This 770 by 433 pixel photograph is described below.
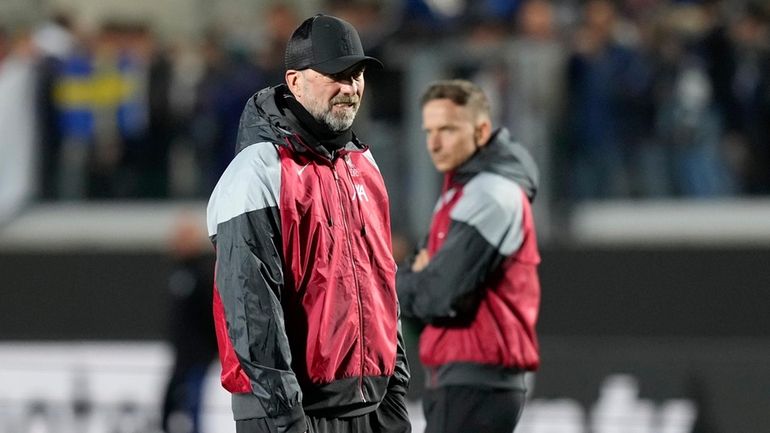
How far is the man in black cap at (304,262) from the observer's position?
11.9 feet

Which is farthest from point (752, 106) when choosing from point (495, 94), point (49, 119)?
point (49, 119)

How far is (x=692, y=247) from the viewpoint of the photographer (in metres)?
8.80

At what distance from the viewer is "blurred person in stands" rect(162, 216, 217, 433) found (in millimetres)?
9297

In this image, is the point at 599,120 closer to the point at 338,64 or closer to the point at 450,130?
the point at 450,130

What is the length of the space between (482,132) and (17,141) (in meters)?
6.24

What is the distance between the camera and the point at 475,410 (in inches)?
197

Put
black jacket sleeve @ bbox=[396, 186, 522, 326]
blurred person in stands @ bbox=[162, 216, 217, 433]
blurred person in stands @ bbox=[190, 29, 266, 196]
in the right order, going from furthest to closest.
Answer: blurred person in stands @ bbox=[190, 29, 266, 196] < blurred person in stands @ bbox=[162, 216, 217, 433] < black jacket sleeve @ bbox=[396, 186, 522, 326]

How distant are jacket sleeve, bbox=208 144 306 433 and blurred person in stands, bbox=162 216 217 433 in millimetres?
5729

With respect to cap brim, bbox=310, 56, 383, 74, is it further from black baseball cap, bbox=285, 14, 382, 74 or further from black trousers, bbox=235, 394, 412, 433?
black trousers, bbox=235, 394, 412, 433

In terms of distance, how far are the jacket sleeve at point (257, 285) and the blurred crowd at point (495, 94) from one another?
5138 mm

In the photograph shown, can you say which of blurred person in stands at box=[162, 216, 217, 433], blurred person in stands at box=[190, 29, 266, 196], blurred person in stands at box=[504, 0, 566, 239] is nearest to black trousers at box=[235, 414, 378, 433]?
blurred person in stands at box=[504, 0, 566, 239]

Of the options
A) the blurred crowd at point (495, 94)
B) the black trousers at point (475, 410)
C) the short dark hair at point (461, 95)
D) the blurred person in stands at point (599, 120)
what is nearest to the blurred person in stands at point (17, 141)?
the blurred crowd at point (495, 94)

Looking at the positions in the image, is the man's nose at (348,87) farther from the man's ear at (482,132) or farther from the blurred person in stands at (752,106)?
the blurred person in stands at (752,106)

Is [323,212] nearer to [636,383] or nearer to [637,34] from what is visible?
[636,383]
